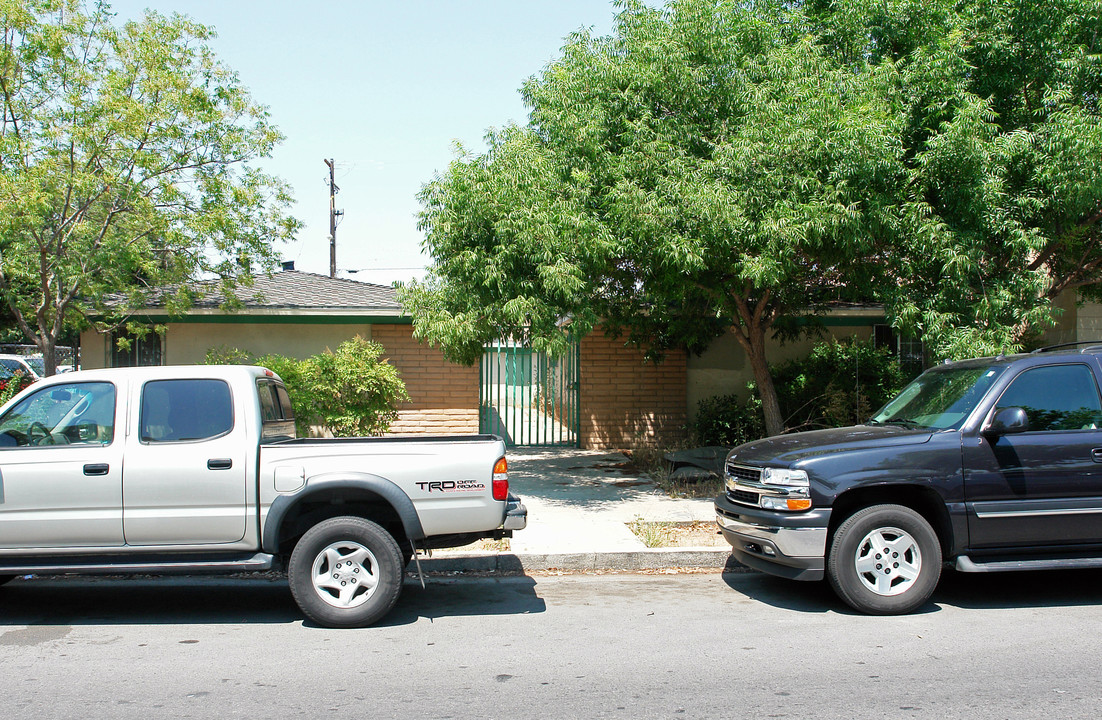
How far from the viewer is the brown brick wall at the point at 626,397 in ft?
51.2

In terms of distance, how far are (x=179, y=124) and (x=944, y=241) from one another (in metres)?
10.7

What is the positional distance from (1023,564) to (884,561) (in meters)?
1.05

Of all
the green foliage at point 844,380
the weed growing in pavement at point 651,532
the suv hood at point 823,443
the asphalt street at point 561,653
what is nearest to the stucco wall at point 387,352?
the green foliage at point 844,380

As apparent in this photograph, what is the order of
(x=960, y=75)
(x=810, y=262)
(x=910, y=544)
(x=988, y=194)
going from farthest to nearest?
1. (x=810, y=262)
2. (x=960, y=75)
3. (x=988, y=194)
4. (x=910, y=544)

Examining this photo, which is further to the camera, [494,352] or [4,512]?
[494,352]

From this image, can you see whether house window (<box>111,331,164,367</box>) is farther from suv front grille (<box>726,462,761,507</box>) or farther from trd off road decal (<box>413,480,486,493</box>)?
suv front grille (<box>726,462,761,507</box>)

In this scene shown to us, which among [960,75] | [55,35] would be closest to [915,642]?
[960,75]

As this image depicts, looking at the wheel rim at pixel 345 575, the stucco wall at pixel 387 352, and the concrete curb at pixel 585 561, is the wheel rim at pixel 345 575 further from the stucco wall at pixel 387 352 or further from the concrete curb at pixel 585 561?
the stucco wall at pixel 387 352

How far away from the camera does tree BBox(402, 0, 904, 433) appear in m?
8.76

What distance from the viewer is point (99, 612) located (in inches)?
253

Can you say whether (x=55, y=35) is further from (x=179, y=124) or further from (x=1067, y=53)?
(x=1067, y=53)

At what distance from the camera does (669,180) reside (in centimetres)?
902

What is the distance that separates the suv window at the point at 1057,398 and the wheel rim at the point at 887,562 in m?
1.31

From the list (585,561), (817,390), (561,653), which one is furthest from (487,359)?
(561,653)
